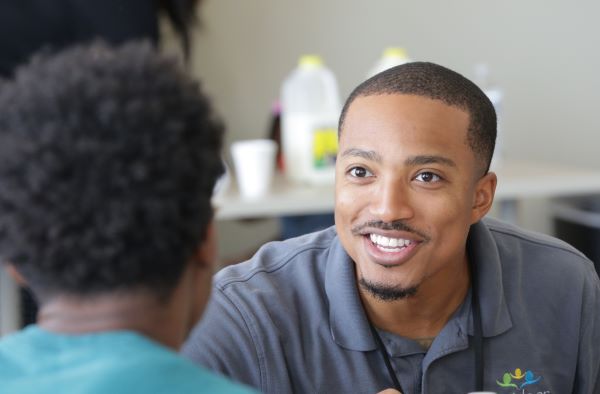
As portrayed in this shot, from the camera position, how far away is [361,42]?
10.6 feet

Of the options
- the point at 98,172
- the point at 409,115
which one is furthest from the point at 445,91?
the point at 98,172

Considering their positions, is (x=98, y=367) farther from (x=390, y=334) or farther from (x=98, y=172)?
(x=390, y=334)

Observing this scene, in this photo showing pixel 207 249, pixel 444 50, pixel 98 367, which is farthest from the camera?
pixel 444 50

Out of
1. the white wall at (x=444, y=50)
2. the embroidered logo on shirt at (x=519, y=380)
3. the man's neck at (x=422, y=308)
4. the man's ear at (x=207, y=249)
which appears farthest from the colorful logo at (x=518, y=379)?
the white wall at (x=444, y=50)

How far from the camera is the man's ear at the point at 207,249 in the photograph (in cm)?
75

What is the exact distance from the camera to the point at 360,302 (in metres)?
1.22

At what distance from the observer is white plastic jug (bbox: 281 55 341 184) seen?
7.88 feet

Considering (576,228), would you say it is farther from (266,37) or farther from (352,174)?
(352,174)

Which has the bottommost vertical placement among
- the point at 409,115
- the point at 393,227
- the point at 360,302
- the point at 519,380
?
the point at 519,380

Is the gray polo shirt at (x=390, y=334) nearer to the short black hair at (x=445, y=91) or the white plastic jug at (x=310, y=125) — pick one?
the short black hair at (x=445, y=91)

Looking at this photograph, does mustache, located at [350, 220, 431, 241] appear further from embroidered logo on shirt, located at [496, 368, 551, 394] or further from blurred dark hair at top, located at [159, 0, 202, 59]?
blurred dark hair at top, located at [159, 0, 202, 59]

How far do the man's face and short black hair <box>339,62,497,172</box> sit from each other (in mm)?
12

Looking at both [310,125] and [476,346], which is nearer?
[476,346]

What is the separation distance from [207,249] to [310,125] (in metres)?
1.65
